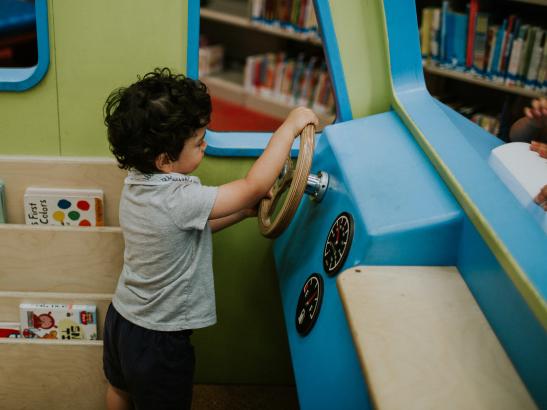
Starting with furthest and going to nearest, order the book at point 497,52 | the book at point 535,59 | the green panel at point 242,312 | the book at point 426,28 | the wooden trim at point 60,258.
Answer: the book at point 426,28
the book at point 497,52
the book at point 535,59
the green panel at point 242,312
the wooden trim at point 60,258

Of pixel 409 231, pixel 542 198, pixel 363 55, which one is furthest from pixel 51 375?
pixel 542 198

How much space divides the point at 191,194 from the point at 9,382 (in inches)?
34.3

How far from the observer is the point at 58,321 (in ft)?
5.54

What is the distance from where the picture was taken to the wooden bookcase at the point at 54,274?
5.50 ft

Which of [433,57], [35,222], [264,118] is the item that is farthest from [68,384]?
[264,118]

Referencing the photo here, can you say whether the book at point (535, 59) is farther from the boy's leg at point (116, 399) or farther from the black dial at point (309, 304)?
the boy's leg at point (116, 399)

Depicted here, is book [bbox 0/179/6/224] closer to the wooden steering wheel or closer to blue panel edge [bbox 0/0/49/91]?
blue panel edge [bbox 0/0/49/91]

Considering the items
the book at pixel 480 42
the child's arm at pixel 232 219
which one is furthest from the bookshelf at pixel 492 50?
the child's arm at pixel 232 219

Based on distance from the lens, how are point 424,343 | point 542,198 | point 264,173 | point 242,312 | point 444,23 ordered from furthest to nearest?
point 444,23, point 242,312, point 264,173, point 542,198, point 424,343

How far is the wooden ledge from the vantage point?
2.97ft

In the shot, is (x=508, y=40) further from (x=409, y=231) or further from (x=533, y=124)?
(x=409, y=231)

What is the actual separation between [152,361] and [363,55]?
94cm

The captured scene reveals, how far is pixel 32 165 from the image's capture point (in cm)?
167

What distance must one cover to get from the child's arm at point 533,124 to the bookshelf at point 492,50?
1183mm
